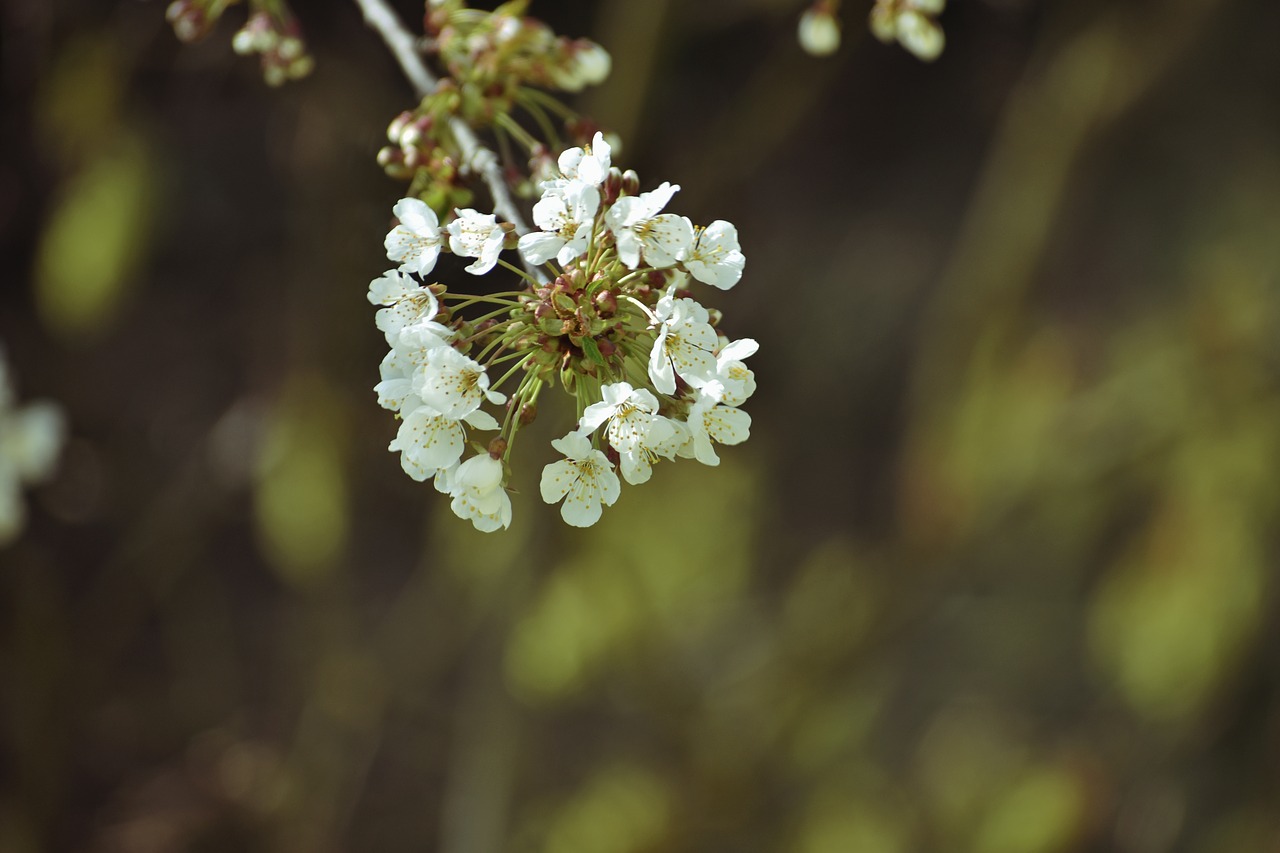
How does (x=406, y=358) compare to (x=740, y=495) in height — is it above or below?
below

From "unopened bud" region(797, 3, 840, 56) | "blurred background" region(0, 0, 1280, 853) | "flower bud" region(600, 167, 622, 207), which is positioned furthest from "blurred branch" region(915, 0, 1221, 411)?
"flower bud" region(600, 167, 622, 207)

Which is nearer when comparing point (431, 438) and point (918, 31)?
point (431, 438)

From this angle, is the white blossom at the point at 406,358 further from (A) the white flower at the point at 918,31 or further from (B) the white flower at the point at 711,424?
(A) the white flower at the point at 918,31

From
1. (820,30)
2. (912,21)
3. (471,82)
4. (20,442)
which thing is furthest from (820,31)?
(20,442)

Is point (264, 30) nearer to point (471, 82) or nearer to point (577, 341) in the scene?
point (471, 82)

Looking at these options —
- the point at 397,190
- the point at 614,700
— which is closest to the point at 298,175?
the point at 397,190

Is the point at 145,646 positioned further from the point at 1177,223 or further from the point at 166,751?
the point at 1177,223

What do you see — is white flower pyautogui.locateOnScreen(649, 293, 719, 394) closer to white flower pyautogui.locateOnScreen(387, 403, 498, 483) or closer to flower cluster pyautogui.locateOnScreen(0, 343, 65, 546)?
white flower pyautogui.locateOnScreen(387, 403, 498, 483)
